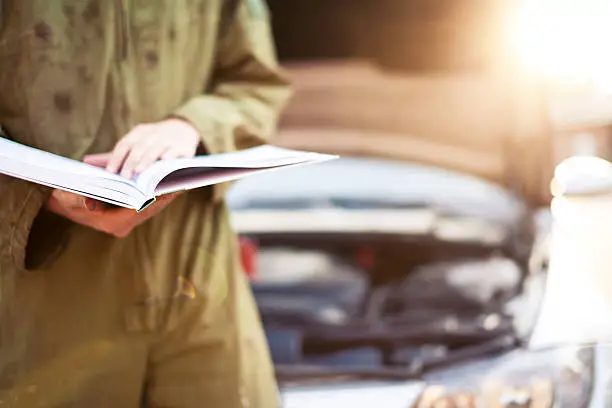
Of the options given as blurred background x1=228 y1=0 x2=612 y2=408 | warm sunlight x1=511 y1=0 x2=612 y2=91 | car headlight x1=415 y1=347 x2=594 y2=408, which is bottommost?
car headlight x1=415 y1=347 x2=594 y2=408

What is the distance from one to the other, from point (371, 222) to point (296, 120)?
0.79 ft

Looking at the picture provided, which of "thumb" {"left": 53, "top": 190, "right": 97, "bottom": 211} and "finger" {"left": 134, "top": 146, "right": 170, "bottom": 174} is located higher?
"finger" {"left": 134, "top": 146, "right": 170, "bottom": 174}

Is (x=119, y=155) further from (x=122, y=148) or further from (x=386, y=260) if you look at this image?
(x=386, y=260)

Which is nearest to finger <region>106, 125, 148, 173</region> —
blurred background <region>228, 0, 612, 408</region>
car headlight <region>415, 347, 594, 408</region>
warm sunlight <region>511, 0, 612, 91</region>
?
blurred background <region>228, 0, 612, 408</region>

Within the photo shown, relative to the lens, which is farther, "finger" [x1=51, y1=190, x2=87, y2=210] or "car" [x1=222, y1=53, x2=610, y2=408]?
"car" [x1=222, y1=53, x2=610, y2=408]

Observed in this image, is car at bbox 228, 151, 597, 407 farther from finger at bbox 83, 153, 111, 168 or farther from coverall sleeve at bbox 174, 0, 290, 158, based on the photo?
Answer: finger at bbox 83, 153, 111, 168

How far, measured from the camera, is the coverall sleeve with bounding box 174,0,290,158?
73 centimetres

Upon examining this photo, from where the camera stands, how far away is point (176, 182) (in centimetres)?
57

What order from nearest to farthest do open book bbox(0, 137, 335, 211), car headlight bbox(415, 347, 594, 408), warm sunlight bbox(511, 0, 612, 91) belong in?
1. open book bbox(0, 137, 335, 211)
2. car headlight bbox(415, 347, 594, 408)
3. warm sunlight bbox(511, 0, 612, 91)

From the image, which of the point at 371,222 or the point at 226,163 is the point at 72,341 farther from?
the point at 371,222

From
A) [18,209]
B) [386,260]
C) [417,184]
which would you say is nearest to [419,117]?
[417,184]

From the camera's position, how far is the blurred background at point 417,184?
103 cm

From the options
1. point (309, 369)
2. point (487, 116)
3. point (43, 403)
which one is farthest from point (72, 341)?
point (487, 116)

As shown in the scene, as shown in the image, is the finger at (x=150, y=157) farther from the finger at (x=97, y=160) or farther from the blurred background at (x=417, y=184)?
the blurred background at (x=417, y=184)
